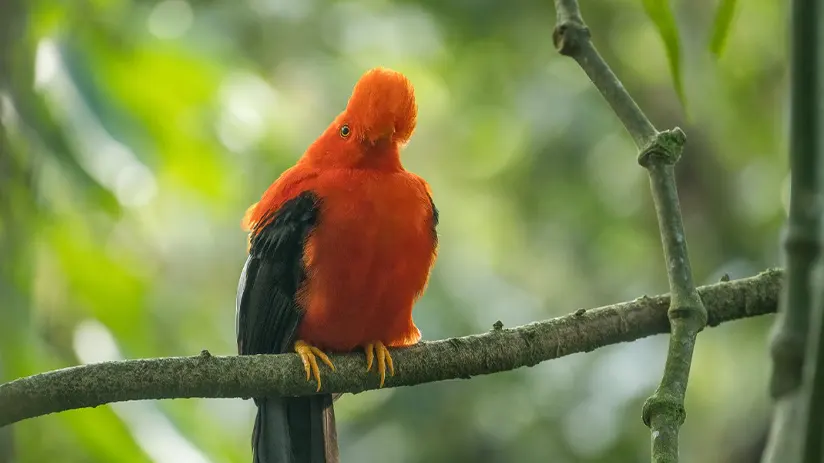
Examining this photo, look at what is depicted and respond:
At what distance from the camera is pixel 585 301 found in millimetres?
7387

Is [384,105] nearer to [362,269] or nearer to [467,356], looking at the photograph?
[362,269]

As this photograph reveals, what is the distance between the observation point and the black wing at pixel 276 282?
2902 millimetres

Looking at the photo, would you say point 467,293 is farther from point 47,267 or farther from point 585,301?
point 47,267

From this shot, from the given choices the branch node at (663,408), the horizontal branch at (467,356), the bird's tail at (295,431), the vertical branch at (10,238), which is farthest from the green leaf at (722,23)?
the bird's tail at (295,431)

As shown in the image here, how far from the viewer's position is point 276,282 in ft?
9.68

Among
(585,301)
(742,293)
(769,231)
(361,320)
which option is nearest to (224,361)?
(361,320)

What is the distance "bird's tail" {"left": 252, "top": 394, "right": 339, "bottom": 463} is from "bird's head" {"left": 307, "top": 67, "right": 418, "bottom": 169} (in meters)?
0.80

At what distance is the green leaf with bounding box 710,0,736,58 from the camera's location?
1.32 meters

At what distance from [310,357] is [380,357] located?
21 centimetres

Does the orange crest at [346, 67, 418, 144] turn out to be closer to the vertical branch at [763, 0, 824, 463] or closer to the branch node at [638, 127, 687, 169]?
the branch node at [638, 127, 687, 169]

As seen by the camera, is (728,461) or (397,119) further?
(728,461)

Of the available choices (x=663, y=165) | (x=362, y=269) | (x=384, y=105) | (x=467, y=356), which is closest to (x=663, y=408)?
(x=663, y=165)

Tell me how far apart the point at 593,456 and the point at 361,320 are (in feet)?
11.2

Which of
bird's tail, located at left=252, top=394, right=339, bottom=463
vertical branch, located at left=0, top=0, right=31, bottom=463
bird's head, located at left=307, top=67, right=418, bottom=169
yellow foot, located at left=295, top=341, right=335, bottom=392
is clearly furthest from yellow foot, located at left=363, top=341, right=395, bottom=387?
vertical branch, located at left=0, top=0, right=31, bottom=463
